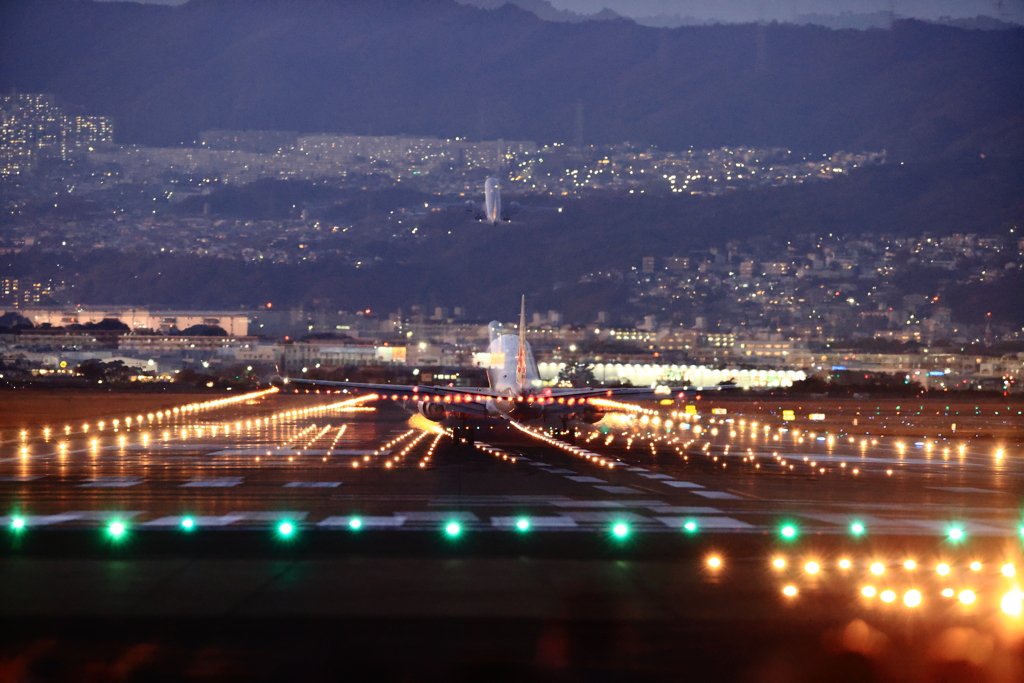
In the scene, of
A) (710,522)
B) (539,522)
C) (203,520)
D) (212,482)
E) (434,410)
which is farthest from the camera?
(434,410)

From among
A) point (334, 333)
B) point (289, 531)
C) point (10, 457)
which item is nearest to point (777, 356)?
point (334, 333)

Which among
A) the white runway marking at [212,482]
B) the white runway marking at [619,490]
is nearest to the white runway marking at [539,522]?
the white runway marking at [619,490]

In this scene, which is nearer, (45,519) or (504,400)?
(45,519)

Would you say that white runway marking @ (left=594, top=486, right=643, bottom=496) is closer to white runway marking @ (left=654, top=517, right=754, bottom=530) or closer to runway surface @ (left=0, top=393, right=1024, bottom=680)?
runway surface @ (left=0, top=393, right=1024, bottom=680)

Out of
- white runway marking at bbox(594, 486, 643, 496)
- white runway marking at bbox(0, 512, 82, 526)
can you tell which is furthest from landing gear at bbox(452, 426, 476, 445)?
white runway marking at bbox(0, 512, 82, 526)

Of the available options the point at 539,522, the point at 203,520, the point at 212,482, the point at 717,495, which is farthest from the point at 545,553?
the point at 212,482

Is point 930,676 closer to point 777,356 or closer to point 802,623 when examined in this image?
point 802,623

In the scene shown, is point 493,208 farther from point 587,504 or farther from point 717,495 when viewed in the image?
point 587,504
